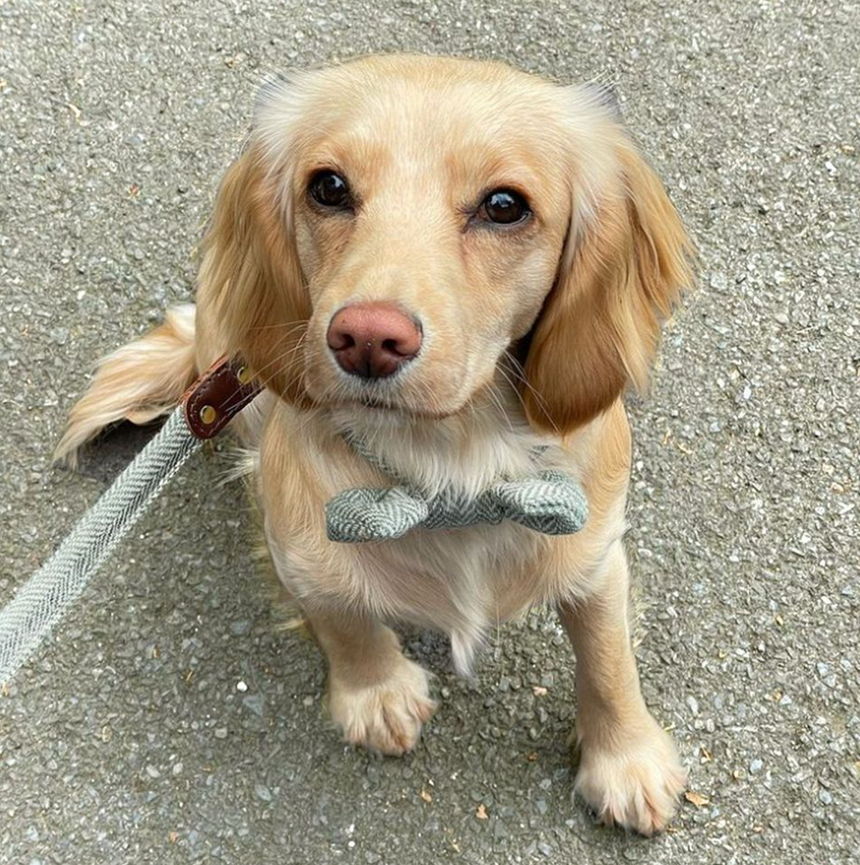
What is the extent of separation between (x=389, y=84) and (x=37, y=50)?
214cm

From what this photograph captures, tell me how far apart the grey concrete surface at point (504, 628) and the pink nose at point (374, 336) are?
1.23 metres

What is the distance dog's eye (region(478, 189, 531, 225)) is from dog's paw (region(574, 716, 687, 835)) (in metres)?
1.20

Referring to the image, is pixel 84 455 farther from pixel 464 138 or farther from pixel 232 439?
pixel 464 138

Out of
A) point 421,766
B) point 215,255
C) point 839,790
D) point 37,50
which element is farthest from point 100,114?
point 839,790

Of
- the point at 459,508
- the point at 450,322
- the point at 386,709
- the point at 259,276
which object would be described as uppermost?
the point at 450,322

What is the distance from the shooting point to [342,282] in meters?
1.39

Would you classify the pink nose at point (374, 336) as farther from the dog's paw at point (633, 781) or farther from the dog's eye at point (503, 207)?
the dog's paw at point (633, 781)

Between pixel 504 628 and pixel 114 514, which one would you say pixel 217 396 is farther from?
pixel 504 628

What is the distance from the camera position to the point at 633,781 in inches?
83.8

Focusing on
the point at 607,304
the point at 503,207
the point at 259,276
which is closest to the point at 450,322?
the point at 503,207

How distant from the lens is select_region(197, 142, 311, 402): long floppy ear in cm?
167

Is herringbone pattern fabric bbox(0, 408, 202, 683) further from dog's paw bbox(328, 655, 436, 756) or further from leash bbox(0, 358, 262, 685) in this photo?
dog's paw bbox(328, 655, 436, 756)

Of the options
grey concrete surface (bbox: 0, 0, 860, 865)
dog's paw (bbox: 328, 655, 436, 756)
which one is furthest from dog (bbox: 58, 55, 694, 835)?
grey concrete surface (bbox: 0, 0, 860, 865)

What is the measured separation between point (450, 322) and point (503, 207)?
227mm
